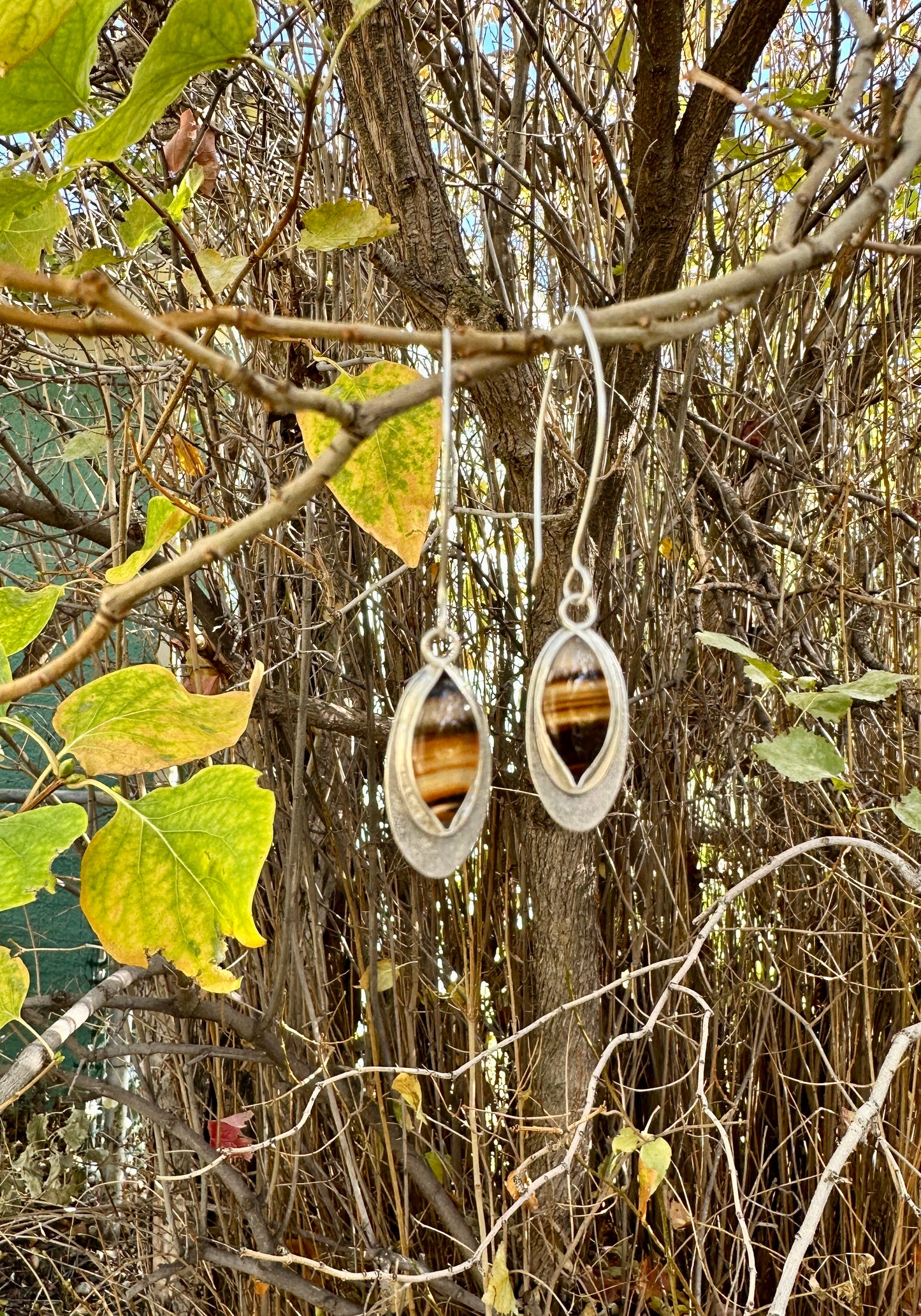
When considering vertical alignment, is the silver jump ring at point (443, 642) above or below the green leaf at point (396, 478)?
below

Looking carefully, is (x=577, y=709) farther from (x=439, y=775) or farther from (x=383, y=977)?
(x=383, y=977)

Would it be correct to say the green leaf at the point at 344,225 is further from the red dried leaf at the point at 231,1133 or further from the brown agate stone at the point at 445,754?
the red dried leaf at the point at 231,1133

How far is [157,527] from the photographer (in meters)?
A: 0.63

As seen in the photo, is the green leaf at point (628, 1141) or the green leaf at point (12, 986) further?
the green leaf at point (628, 1141)

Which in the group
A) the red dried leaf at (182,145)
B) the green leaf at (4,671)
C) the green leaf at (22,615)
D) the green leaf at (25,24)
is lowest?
the green leaf at (4,671)

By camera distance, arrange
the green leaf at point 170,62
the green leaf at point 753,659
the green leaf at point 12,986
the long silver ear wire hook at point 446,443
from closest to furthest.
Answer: the long silver ear wire hook at point 446,443 < the green leaf at point 170,62 < the green leaf at point 12,986 < the green leaf at point 753,659

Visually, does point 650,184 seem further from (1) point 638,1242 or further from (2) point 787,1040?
(1) point 638,1242

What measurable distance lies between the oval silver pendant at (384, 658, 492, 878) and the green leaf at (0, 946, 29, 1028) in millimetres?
270

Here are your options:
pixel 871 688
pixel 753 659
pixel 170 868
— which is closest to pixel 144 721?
pixel 170 868

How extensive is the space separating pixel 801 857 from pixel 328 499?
637 millimetres

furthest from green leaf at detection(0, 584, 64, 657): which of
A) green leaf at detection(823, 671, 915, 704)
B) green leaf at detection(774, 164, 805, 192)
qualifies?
green leaf at detection(774, 164, 805, 192)

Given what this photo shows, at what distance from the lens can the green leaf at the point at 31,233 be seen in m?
0.61

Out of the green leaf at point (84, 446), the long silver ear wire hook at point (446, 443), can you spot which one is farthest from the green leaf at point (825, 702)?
the green leaf at point (84, 446)

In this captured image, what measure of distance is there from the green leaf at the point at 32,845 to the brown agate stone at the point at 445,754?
0.21 meters
